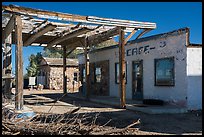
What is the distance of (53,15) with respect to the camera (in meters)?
9.67

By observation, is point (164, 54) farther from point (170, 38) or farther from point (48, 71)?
point (48, 71)

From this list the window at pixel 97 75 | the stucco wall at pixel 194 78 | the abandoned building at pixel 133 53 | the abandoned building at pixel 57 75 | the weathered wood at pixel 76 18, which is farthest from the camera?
the abandoned building at pixel 57 75

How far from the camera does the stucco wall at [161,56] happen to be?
10547mm

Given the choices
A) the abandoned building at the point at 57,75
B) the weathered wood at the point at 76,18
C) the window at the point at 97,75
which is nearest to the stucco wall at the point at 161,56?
the weathered wood at the point at 76,18

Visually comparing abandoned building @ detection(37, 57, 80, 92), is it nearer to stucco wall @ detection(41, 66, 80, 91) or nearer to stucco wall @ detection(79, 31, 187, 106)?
stucco wall @ detection(41, 66, 80, 91)

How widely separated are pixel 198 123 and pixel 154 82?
14.6 feet

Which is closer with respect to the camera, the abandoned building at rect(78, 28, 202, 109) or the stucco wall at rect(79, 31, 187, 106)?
the abandoned building at rect(78, 28, 202, 109)

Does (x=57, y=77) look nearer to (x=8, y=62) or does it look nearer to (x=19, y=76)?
(x=8, y=62)

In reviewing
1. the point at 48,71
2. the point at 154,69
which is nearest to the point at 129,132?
the point at 154,69

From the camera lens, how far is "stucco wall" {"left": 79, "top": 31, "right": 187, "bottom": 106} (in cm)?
1055

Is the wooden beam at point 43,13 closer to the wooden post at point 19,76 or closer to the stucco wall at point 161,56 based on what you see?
the wooden post at point 19,76

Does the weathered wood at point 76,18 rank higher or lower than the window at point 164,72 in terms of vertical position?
higher

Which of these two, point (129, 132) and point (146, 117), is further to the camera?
point (146, 117)

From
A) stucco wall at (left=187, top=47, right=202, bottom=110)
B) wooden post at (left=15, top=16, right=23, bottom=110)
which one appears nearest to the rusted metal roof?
wooden post at (left=15, top=16, right=23, bottom=110)
